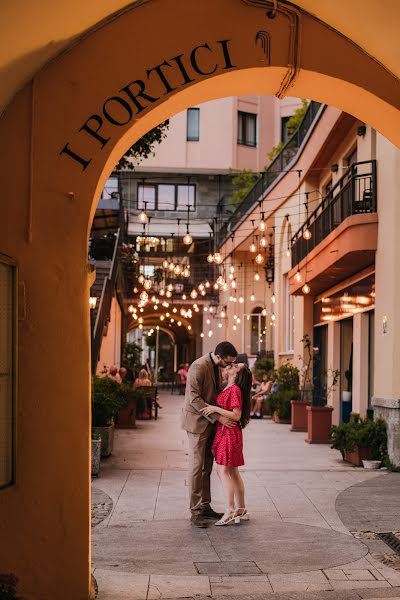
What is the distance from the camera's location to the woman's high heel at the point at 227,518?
8820 millimetres

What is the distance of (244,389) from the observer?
9.23 metres

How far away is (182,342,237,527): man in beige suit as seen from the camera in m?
9.08

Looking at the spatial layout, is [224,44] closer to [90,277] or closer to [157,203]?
[90,277]

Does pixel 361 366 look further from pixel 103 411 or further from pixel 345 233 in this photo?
pixel 103 411

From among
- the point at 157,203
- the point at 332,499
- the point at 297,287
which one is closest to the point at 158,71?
the point at 332,499

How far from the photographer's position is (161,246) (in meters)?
47.8

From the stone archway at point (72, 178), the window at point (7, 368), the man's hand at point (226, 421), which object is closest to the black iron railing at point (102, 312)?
the man's hand at point (226, 421)

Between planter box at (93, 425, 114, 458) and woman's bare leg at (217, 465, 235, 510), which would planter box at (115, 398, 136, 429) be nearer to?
planter box at (93, 425, 114, 458)

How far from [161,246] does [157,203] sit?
4011 millimetres

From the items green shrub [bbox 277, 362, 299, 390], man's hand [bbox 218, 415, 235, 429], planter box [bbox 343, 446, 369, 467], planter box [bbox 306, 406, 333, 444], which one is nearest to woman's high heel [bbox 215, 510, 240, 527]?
man's hand [bbox 218, 415, 235, 429]

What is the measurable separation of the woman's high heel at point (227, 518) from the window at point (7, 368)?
11.6 ft

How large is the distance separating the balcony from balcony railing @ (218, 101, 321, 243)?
2840 mm

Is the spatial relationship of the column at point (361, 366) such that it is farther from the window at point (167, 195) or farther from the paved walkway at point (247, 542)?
the window at point (167, 195)

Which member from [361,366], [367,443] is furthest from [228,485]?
[361,366]
